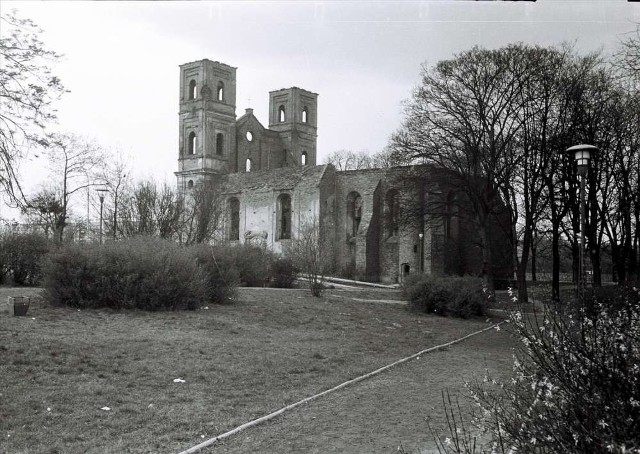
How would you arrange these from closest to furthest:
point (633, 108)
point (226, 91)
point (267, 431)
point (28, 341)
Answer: point (267, 431), point (28, 341), point (633, 108), point (226, 91)

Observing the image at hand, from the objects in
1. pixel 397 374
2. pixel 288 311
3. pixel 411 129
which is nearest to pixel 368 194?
pixel 411 129

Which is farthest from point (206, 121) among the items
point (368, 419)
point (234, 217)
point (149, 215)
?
point (368, 419)

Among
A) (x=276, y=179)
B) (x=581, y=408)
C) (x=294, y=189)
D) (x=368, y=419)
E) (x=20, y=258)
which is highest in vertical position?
(x=276, y=179)

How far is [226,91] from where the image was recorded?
208 feet

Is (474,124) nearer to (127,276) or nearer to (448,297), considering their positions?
(448,297)

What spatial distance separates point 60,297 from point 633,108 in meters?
15.6

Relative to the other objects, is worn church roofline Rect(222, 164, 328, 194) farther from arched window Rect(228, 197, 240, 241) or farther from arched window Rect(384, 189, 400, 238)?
arched window Rect(384, 189, 400, 238)

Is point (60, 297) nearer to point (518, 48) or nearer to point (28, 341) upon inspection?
point (28, 341)

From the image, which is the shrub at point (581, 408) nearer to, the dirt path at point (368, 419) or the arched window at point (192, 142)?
the dirt path at point (368, 419)

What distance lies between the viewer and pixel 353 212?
5112cm

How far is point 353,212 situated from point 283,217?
20.1 ft

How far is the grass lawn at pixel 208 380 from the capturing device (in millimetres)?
6660

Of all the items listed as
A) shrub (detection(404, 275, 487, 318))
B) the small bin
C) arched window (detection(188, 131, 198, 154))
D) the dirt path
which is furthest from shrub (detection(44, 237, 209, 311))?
arched window (detection(188, 131, 198, 154))

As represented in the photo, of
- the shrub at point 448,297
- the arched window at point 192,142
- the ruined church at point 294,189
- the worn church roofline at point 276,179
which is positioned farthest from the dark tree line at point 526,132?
the arched window at point 192,142
